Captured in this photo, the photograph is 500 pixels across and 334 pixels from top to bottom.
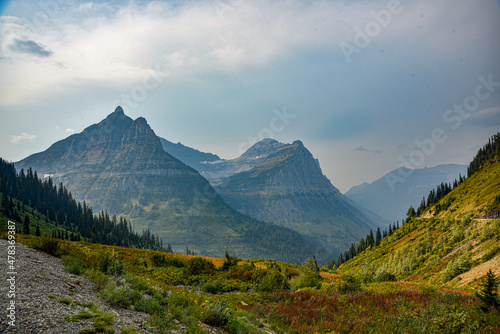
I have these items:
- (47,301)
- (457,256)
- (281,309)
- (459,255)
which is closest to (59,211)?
(281,309)

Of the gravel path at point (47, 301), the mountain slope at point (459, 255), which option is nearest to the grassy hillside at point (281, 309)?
the gravel path at point (47, 301)

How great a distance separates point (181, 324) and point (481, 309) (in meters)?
14.6

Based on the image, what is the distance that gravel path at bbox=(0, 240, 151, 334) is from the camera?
731 centimetres

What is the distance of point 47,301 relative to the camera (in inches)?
352

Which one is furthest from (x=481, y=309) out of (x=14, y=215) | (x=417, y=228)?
(x=14, y=215)

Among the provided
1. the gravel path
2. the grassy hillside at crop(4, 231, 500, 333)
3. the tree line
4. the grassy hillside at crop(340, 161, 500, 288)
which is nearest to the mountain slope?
the grassy hillside at crop(340, 161, 500, 288)

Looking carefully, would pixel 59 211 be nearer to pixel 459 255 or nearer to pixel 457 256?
pixel 457 256

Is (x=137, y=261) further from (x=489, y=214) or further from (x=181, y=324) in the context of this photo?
(x=489, y=214)

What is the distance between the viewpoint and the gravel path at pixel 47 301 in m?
7.31

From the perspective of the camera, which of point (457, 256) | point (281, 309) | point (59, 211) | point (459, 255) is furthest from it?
point (59, 211)

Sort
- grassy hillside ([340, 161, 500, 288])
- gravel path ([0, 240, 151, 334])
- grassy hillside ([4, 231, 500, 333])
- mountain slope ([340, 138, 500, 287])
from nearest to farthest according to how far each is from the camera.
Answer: gravel path ([0, 240, 151, 334])
grassy hillside ([4, 231, 500, 333])
grassy hillside ([340, 161, 500, 288])
mountain slope ([340, 138, 500, 287])

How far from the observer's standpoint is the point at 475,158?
13088 centimetres

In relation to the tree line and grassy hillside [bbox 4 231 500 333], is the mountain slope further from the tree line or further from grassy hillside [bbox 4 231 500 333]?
the tree line

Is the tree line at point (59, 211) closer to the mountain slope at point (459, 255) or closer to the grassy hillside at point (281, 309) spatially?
the mountain slope at point (459, 255)
